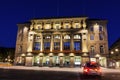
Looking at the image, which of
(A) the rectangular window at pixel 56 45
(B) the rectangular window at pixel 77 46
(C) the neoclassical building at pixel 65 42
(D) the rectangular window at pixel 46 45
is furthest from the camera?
(D) the rectangular window at pixel 46 45

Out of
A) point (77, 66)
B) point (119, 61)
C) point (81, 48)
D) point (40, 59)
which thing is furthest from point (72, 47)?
point (119, 61)

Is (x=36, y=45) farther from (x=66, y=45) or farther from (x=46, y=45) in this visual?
(x=66, y=45)

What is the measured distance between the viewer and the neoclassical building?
2143 inches

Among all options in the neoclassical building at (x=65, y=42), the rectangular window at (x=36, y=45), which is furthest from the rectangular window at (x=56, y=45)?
the rectangular window at (x=36, y=45)

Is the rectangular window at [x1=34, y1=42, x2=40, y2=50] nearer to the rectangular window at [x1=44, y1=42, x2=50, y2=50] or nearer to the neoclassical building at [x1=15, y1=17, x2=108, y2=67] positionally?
the neoclassical building at [x1=15, y1=17, x2=108, y2=67]

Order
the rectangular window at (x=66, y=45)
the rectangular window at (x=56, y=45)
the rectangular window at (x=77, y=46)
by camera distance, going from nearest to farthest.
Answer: the rectangular window at (x=77, y=46), the rectangular window at (x=66, y=45), the rectangular window at (x=56, y=45)

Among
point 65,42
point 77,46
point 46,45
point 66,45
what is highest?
point 65,42

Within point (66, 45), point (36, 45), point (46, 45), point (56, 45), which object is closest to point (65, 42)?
point (66, 45)

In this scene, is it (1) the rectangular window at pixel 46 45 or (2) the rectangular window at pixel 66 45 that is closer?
(2) the rectangular window at pixel 66 45

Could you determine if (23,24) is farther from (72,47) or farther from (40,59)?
(72,47)

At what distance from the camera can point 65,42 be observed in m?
56.8

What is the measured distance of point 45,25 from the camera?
5978cm

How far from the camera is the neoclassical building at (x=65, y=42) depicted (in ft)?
179

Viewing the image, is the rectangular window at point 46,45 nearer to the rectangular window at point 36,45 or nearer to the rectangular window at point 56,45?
the rectangular window at point 56,45
